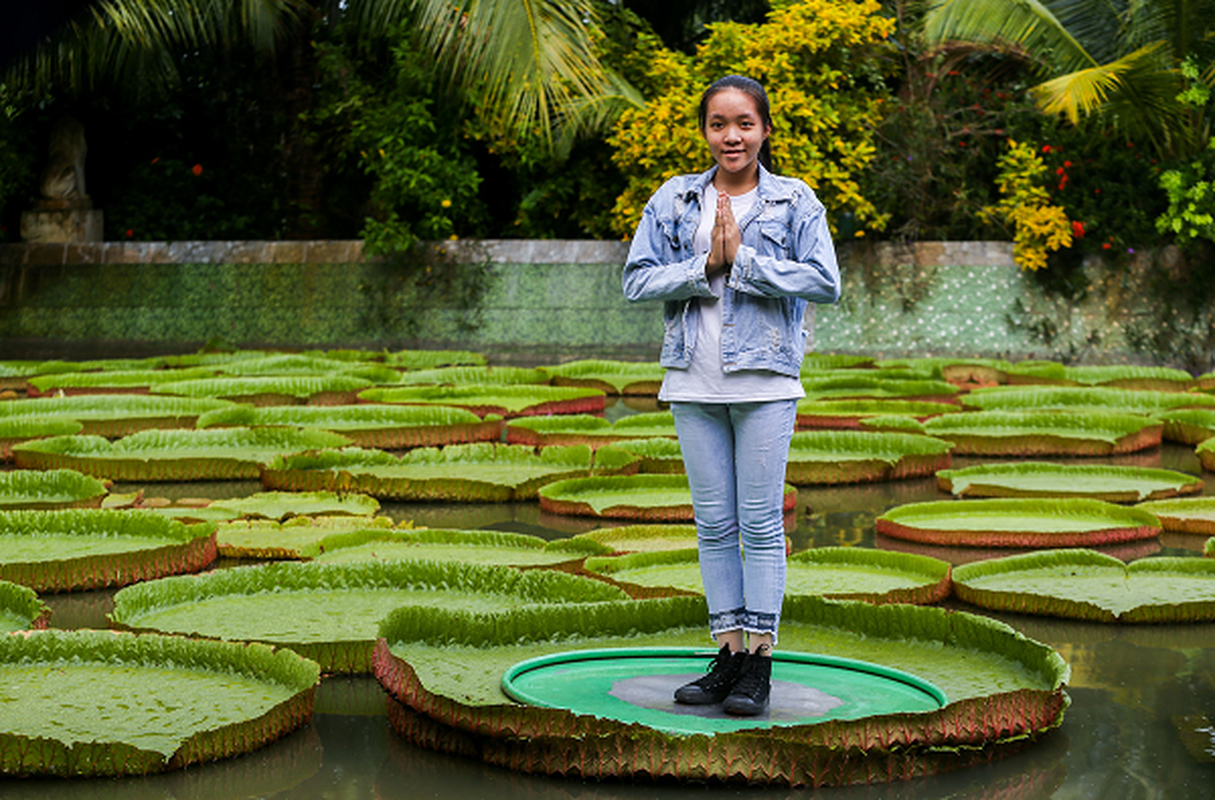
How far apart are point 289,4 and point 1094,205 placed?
26.5 ft

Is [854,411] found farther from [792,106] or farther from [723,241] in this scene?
[723,241]

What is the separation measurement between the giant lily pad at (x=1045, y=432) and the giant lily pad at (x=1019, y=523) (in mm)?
1713

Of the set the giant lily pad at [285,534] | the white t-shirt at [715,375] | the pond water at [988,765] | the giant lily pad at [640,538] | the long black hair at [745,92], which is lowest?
the pond water at [988,765]

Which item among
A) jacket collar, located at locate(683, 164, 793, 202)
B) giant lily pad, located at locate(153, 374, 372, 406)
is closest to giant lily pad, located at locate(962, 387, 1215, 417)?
giant lily pad, located at locate(153, 374, 372, 406)

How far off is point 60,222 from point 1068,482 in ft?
40.4

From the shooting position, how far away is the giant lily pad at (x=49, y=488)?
4836mm

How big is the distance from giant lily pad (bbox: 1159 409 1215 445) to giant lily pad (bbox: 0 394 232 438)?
5148 millimetres

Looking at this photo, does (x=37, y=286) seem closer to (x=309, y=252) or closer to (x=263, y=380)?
(x=309, y=252)

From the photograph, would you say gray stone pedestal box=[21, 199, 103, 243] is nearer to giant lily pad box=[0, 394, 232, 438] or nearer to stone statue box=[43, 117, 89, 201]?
stone statue box=[43, 117, 89, 201]

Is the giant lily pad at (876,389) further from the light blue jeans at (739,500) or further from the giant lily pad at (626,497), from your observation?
the light blue jeans at (739,500)

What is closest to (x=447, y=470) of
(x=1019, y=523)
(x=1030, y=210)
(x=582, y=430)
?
(x=582, y=430)

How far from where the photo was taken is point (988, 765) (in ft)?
7.93

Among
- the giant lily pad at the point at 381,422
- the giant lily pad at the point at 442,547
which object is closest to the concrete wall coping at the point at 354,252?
the giant lily pad at the point at 381,422

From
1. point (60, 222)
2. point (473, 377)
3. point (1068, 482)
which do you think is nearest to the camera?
point (1068, 482)
